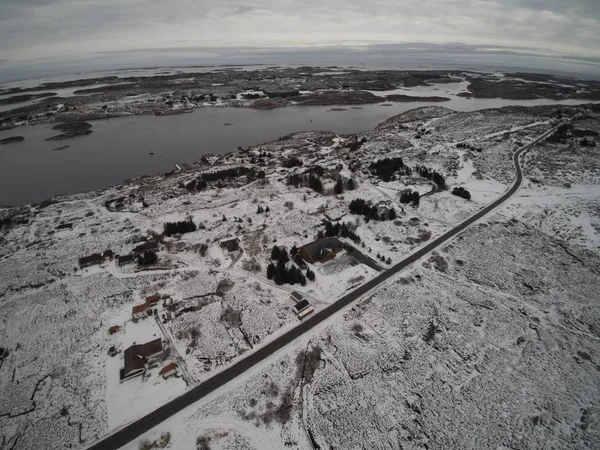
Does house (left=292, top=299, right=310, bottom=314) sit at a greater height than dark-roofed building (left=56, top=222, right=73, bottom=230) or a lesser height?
lesser

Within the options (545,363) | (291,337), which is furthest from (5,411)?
(545,363)

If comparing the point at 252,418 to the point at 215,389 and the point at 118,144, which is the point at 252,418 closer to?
the point at 215,389

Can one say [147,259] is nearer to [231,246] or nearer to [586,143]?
[231,246]

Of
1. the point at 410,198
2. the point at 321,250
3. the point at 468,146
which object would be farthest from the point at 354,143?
the point at 321,250

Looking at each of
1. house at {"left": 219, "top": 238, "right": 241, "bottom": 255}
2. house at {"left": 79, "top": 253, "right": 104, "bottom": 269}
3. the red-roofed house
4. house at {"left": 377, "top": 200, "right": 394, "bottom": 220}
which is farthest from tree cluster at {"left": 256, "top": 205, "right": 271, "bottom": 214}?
the red-roofed house

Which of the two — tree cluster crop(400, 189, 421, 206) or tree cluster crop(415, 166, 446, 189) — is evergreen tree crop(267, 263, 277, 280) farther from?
tree cluster crop(415, 166, 446, 189)
